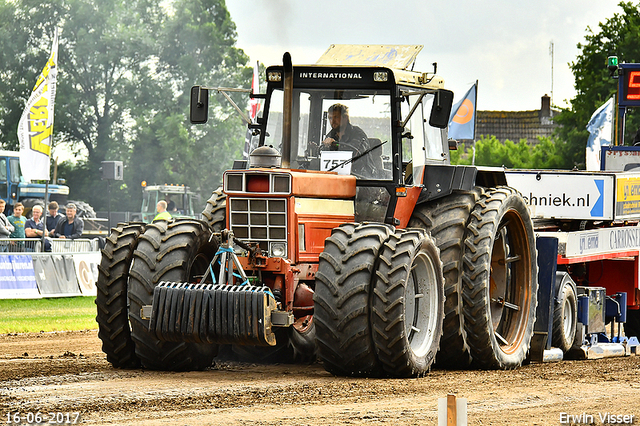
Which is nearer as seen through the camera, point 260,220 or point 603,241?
point 260,220

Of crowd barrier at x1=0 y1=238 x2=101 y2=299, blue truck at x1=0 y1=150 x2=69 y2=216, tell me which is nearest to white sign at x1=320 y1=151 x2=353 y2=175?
crowd barrier at x1=0 y1=238 x2=101 y2=299

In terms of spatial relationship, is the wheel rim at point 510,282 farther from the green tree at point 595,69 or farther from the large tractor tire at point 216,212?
the green tree at point 595,69

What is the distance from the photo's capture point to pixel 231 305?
7977 millimetres

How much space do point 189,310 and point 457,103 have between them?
64.0 feet

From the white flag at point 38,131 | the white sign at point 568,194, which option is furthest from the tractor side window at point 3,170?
the white sign at point 568,194

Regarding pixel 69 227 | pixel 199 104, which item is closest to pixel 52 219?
pixel 69 227

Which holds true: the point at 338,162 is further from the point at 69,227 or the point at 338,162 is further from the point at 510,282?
the point at 69,227

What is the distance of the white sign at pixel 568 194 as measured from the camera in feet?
41.8

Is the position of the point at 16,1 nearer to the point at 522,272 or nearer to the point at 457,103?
the point at 457,103

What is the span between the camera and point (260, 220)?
887cm

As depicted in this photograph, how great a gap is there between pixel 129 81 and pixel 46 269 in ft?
104

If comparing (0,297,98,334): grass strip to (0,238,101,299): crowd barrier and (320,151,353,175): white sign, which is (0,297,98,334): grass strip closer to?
(0,238,101,299): crowd barrier

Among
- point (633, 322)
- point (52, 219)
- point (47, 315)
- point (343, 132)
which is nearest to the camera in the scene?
point (343, 132)

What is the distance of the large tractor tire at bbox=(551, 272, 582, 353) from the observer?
11.4 m
